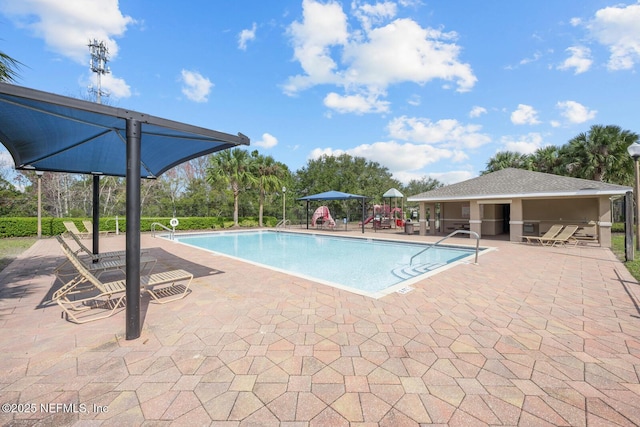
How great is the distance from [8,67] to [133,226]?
15.0 ft

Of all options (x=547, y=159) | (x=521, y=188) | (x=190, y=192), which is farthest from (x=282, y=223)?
(x=547, y=159)

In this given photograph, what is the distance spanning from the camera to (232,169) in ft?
69.7

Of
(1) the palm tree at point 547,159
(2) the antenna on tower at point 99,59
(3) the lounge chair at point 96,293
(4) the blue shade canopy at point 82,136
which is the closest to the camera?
(4) the blue shade canopy at point 82,136

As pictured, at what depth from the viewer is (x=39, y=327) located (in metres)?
3.40

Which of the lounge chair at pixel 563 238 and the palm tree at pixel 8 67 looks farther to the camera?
the lounge chair at pixel 563 238

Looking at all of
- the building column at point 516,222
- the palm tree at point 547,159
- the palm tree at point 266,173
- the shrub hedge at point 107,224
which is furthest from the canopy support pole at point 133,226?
the palm tree at point 547,159

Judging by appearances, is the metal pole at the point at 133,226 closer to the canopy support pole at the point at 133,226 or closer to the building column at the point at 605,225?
the canopy support pole at the point at 133,226

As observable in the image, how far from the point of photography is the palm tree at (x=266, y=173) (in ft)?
73.6

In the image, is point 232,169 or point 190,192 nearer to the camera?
point 232,169

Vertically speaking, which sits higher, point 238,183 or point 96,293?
point 238,183

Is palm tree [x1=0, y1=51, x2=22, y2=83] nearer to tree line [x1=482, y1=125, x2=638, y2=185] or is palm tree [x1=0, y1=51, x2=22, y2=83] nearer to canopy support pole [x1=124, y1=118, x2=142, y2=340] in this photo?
canopy support pole [x1=124, y1=118, x2=142, y2=340]

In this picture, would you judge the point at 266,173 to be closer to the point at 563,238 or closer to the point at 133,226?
the point at 563,238

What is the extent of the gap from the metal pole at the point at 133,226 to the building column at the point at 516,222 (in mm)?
14383

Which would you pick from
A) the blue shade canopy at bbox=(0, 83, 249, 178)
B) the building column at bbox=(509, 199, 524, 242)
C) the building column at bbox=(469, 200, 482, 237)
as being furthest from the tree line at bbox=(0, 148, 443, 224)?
the blue shade canopy at bbox=(0, 83, 249, 178)
